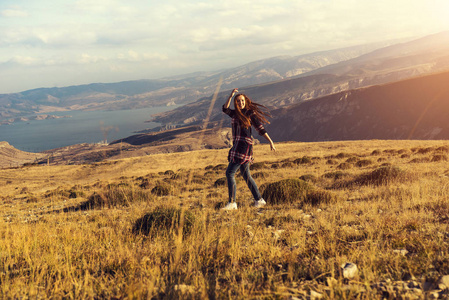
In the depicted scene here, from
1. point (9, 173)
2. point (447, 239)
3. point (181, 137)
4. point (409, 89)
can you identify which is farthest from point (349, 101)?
point (447, 239)

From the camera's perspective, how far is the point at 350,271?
255 centimetres

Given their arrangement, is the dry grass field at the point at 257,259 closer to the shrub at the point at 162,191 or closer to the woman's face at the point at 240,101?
the woman's face at the point at 240,101

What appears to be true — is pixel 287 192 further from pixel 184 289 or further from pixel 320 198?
pixel 184 289

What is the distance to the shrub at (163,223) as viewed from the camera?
4766 millimetres

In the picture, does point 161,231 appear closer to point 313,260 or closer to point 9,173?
point 313,260

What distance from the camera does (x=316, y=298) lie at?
2.18 meters

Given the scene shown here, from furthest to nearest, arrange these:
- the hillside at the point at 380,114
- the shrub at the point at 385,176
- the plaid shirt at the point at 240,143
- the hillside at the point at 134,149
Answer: the hillside at the point at 134,149, the hillside at the point at 380,114, the shrub at the point at 385,176, the plaid shirt at the point at 240,143

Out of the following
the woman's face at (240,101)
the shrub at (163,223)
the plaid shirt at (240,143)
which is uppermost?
the woman's face at (240,101)

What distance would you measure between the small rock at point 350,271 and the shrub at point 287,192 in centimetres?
482

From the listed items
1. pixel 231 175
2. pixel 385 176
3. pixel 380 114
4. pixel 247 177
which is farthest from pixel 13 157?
pixel 385 176

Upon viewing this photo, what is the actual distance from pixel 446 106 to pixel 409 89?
61.9ft

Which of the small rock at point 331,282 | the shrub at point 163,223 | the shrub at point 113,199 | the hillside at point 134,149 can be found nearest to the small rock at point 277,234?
the shrub at point 163,223

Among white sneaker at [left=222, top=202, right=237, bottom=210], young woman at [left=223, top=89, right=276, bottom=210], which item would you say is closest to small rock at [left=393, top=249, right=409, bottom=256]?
young woman at [left=223, top=89, right=276, bottom=210]

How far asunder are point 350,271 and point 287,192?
511 cm
